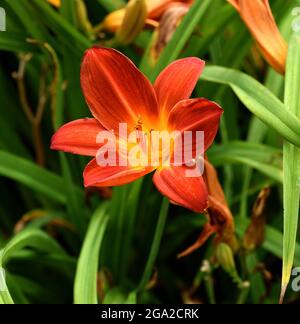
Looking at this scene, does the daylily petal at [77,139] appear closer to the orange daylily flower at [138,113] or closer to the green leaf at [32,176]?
the orange daylily flower at [138,113]

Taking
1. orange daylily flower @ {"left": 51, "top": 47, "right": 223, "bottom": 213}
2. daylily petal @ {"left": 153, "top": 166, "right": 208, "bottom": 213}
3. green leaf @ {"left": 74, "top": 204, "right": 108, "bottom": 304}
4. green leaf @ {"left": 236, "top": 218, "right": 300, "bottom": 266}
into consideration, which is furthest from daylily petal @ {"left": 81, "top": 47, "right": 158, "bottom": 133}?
green leaf @ {"left": 236, "top": 218, "right": 300, "bottom": 266}

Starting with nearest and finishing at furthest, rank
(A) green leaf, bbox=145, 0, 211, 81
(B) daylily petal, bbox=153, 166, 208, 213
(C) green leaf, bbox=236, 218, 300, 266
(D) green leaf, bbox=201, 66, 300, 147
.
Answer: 1. (B) daylily petal, bbox=153, 166, 208, 213
2. (D) green leaf, bbox=201, 66, 300, 147
3. (A) green leaf, bbox=145, 0, 211, 81
4. (C) green leaf, bbox=236, 218, 300, 266

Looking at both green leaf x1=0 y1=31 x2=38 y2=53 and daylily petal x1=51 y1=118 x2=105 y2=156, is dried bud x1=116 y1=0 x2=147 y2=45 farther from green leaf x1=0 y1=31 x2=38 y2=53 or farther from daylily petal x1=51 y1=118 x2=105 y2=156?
daylily petal x1=51 y1=118 x2=105 y2=156

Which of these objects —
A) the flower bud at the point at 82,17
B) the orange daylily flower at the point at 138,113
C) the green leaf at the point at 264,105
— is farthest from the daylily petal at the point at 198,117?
the flower bud at the point at 82,17

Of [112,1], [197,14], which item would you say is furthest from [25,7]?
[197,14]

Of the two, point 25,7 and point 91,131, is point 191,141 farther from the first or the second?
point 25,7

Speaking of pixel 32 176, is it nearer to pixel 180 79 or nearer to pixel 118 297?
pixel 118 297
